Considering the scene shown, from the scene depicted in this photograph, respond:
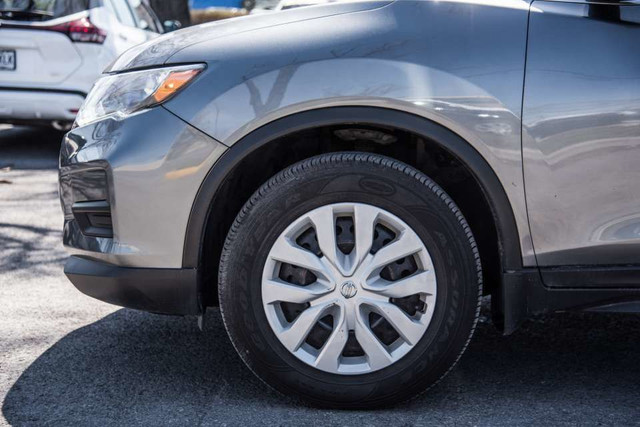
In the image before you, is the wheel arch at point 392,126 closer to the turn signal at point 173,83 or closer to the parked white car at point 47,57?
the turn signal at point 173,83

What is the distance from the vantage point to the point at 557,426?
329cm

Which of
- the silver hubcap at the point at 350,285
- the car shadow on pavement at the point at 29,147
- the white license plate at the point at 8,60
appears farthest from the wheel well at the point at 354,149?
the white license plate at the point at 8,60

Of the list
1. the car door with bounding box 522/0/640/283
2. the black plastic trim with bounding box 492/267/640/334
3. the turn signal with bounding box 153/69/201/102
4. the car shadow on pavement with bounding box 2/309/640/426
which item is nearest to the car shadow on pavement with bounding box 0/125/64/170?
the car shadow on pavement with bounding box 2/309/640/426

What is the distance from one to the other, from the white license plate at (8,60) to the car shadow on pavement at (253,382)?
4637 millimetres

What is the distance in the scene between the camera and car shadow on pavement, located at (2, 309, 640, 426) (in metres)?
3.37

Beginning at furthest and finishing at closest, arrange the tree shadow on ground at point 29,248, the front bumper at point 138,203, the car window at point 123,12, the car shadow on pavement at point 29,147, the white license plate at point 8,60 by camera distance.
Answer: the car window at point 123,12 → the car shadow on pavement at point 29,147 → the white license plate at point 8,60 → the tree shadow on ground at point 29,248 → the front bumper at point 138,203

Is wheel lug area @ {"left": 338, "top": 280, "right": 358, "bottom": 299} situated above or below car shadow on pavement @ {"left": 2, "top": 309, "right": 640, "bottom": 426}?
above

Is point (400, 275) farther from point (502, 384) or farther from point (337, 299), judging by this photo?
point (502, 384)

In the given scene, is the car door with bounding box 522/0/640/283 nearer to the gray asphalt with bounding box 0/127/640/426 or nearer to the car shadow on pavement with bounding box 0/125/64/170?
the gray asphalt with bounding box 0/127/640/426

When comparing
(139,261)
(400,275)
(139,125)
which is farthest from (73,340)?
(400,275)

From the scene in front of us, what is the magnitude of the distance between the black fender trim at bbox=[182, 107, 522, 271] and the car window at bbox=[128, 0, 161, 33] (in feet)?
21.4

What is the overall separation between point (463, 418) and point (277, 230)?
2.82 feet

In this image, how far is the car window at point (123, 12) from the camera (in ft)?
29.8

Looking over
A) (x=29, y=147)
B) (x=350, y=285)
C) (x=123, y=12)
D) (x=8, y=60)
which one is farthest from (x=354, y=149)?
(x=29, y=147)
